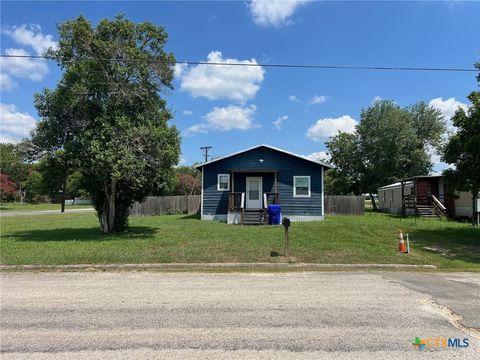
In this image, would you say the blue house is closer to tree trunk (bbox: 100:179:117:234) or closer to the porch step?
the porch step

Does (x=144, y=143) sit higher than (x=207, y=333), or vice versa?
(x=144, y=143)

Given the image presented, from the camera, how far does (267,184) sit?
24.8 metres

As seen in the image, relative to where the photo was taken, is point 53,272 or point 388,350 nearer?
point 388,350

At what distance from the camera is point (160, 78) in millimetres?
16719

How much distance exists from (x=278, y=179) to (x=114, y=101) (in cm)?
1180

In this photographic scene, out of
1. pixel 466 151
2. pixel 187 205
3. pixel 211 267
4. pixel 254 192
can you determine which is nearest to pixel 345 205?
pixel 254 192

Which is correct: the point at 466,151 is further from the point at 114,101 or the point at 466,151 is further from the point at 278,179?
the point at 114,101

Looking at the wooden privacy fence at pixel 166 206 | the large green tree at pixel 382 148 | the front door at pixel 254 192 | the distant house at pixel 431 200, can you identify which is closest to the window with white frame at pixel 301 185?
the front door at pixel 254 192

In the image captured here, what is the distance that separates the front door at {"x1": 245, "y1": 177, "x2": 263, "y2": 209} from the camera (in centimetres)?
2472

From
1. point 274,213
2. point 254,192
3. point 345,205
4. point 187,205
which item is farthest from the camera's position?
point 187,205

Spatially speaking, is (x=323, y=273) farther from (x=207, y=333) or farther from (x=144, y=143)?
(x=144, y=143)

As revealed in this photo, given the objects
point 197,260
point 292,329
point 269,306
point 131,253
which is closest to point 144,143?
point 131,253

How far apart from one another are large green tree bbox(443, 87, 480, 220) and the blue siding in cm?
772

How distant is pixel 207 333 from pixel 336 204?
1103 inches
